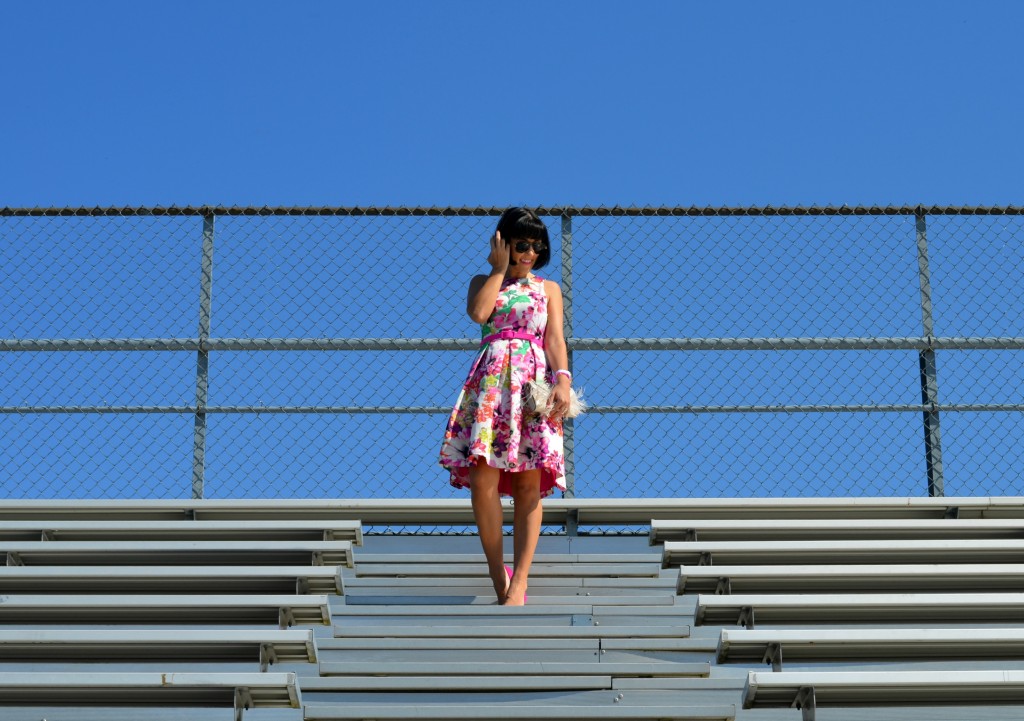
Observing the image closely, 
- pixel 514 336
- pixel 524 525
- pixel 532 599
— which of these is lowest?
pixel 532 599

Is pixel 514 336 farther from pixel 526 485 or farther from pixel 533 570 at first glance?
pixel 533 570

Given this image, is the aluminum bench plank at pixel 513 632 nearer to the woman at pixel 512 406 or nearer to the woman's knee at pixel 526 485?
the woman at pixel 512 406

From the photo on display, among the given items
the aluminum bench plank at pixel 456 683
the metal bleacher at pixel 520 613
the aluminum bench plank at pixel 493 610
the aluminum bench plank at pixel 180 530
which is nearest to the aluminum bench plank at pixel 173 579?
the metal bleacher at pixel 520 613

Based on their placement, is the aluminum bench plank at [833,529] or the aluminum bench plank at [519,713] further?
the aluminum bench plank at [833,529]

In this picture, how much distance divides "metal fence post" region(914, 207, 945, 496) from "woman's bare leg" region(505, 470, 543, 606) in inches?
70.5

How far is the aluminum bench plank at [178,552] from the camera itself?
531 centimetres

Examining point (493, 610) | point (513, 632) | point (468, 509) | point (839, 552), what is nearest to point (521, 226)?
point (468, 509)

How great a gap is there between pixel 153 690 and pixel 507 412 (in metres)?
1.57

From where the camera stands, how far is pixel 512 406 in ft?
16.7

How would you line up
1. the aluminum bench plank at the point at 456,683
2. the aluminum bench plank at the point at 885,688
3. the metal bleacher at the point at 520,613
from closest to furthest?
the aluminum bench plank at the point at 885,688 < the metal bleacher at the point at 520,613 < the aluminum bench plank at the point at 456,683

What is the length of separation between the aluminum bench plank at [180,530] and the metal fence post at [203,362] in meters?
0.38

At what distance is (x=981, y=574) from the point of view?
510 cm

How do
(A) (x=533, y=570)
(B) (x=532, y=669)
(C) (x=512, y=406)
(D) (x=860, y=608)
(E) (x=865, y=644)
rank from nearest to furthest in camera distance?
(E) (x=865, y=644) < (B) (x=532, y=669) < (D) (x=860, y=608) < (C) (x=512, y=406) < (A) (x=533, y=570)

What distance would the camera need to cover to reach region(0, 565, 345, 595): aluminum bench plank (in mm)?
5004
